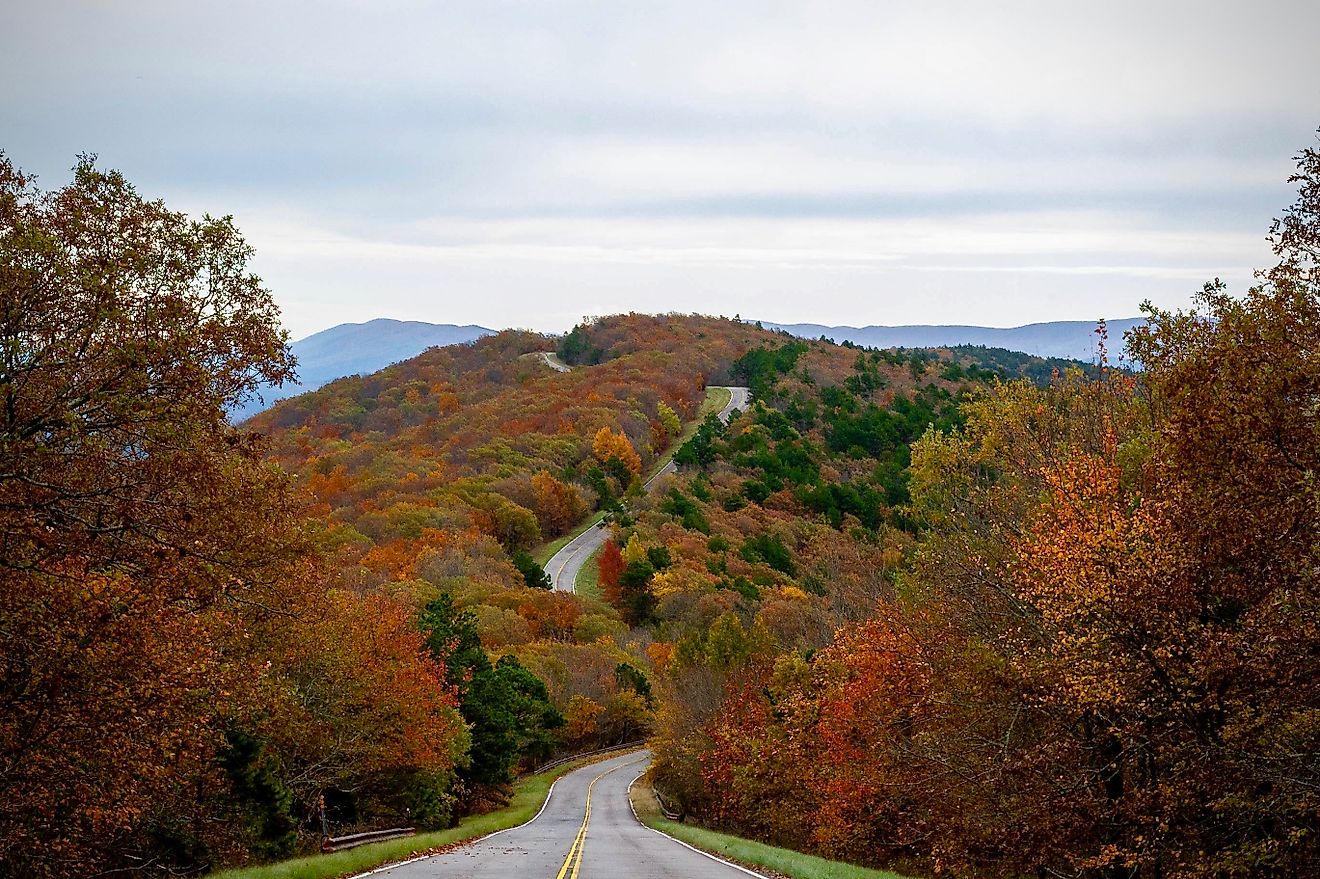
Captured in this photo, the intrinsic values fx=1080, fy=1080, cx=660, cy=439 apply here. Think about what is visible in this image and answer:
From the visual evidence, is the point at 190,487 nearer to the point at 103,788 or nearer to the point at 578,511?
the point at 103,788

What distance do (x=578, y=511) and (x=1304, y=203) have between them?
5147 inches

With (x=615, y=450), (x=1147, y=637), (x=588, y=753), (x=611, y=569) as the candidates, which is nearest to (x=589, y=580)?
(x=611, y=569)

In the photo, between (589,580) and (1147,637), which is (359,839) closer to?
(1147,637)

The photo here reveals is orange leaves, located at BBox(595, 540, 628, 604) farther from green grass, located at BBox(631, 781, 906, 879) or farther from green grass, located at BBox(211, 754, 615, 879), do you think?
green grass, located at BBox(631, 781, 906, 879)

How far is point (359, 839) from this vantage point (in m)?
30.8

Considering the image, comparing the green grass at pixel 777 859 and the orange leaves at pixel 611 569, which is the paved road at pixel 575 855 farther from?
the orange leaves at pixel 611 569

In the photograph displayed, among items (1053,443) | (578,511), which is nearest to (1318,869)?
(1053,443)

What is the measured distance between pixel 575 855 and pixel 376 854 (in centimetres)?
456

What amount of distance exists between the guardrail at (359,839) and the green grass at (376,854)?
0.80 meters

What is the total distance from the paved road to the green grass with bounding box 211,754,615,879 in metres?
0.88

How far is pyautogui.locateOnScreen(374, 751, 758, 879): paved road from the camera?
20703mm

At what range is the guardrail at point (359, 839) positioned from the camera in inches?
1128

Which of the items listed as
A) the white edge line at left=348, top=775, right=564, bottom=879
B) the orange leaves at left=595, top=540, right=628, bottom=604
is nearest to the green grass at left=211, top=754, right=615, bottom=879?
the white edge line at left=348, top=775, right=564, bottom=879

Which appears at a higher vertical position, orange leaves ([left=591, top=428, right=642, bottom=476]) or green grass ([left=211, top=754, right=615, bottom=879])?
orange leaves ([left=591, top=428, right=642, bottom=476])
